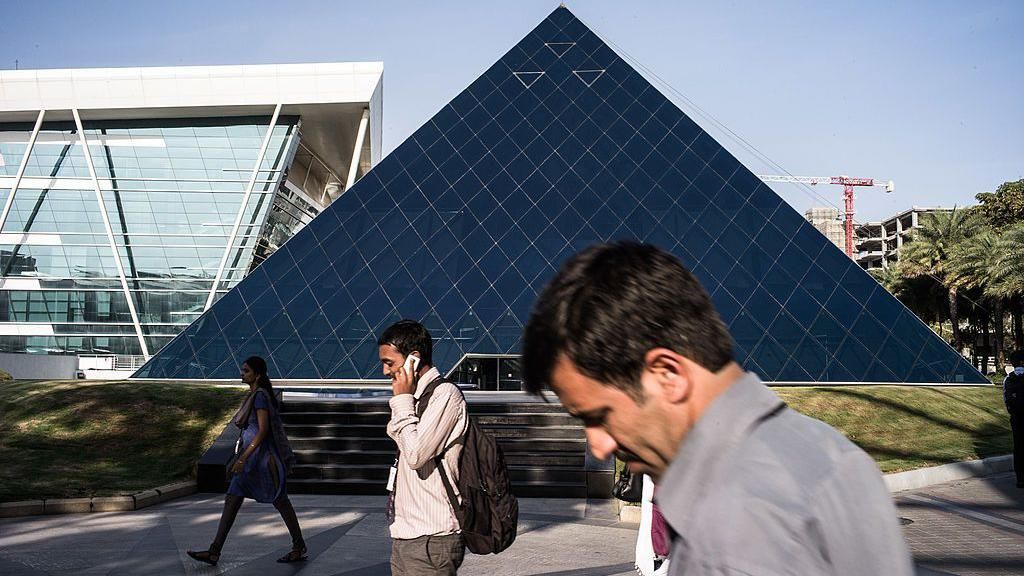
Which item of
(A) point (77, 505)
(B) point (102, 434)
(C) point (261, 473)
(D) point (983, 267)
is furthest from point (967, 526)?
(D) point (983, 267)

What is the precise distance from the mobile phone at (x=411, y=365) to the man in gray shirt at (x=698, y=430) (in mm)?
2589

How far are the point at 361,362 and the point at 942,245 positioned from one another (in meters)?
41.8

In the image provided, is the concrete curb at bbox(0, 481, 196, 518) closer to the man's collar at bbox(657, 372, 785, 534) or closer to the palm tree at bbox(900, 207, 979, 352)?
the man's collar at bbox(657, 372, 785, 534)

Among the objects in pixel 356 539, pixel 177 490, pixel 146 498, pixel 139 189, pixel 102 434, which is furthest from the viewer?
pixel 139 189

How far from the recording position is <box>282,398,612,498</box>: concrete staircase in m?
11.9

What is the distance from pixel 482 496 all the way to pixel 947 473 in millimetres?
10294

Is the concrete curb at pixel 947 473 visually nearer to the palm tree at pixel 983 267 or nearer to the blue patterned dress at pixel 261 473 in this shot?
the blue patterned dress at pixel 261 473

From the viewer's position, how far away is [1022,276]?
41.4 meters

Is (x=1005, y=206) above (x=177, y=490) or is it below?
above

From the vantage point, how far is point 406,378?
3943 millimetres

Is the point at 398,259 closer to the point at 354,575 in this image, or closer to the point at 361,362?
the point at 361,362

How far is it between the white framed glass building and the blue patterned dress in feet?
92.2

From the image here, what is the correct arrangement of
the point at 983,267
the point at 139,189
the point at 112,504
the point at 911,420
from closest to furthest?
the point at 112,504
the point at 911,420
the point at 139,189
the point at 983,267

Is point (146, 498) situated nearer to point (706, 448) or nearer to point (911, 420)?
point (706, 448)
